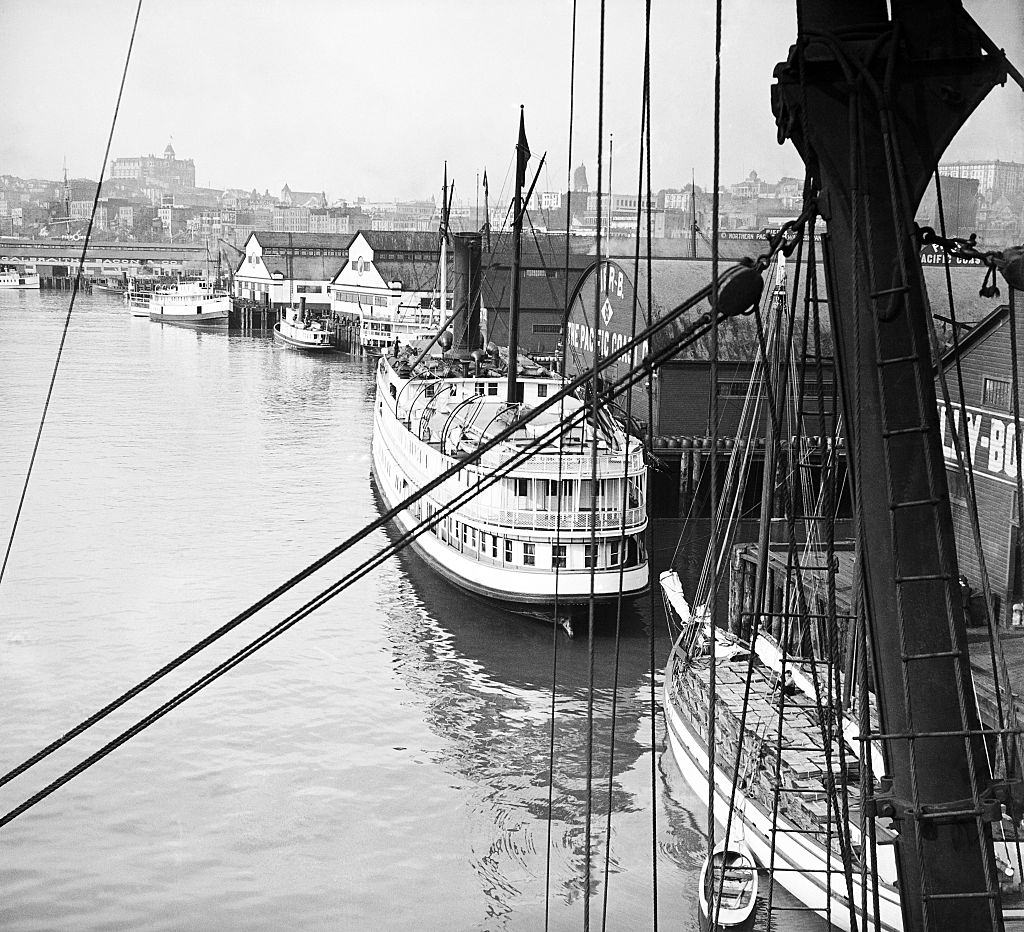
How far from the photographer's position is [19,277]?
65375mm

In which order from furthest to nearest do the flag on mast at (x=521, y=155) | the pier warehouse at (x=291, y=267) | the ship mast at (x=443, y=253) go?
the pier warehouse at (x=291, y=267) → the ship mast at (x=443, y=253) → the flag on mast at (x=521, y=155)

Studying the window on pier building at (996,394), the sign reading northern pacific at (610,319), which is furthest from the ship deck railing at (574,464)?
the sign reading northern pacific at (610,319)

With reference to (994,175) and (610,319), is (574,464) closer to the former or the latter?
(994,175)

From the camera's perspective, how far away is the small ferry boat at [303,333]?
140 feet

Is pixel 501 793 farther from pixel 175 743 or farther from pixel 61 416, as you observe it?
pixel 61 416

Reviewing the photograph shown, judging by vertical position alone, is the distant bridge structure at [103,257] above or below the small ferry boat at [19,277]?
above

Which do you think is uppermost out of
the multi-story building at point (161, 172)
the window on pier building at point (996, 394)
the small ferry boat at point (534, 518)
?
the multi-story building at point (161, 172)

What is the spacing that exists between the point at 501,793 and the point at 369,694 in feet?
7.84

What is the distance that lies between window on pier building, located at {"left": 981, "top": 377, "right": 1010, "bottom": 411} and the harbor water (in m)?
3.94

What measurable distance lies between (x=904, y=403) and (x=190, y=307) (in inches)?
1993

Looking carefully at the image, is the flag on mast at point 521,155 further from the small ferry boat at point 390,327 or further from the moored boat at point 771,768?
the small ferry boat at point 390,327

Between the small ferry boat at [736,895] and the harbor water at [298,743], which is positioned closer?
the small ferry boat at [736,895]

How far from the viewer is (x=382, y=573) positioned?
15602 mm

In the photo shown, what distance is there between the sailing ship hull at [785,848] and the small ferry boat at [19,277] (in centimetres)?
6308
